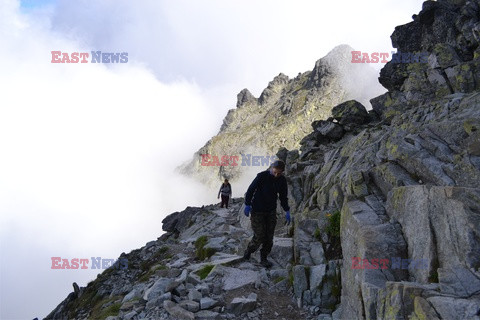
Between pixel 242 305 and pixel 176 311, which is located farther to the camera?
pixel 242 305

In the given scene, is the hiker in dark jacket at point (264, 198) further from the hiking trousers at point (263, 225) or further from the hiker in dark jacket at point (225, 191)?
the hiker in dark jacket at point (225, 191)

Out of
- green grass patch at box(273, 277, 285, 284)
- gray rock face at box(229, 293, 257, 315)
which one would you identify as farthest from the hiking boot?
gray rock face at box(229, 293, 257, 315)

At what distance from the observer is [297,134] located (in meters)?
186

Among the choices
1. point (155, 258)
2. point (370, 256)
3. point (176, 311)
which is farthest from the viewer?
point (155, 258)

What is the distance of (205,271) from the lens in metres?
13.4

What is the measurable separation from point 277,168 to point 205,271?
5745 mm

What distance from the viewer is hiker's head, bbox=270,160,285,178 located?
11.8m

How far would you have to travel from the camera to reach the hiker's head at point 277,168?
11.8 metres

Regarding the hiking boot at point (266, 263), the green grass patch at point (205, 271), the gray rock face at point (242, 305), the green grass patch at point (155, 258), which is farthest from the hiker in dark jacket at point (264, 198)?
the green grass patch at point (155, 258)

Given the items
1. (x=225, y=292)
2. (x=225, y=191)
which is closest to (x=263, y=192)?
(x=225, y=292)

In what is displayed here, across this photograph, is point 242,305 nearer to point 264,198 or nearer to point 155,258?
point 264,198

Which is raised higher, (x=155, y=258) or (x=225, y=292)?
(x=225, y=292)

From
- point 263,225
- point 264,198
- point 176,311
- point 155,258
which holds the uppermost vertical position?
point 264,198

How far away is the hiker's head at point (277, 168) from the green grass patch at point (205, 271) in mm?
5224
